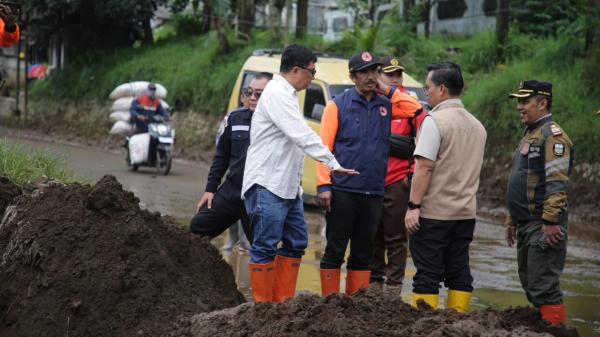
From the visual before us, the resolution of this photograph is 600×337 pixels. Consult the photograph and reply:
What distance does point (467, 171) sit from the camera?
6.91 meters

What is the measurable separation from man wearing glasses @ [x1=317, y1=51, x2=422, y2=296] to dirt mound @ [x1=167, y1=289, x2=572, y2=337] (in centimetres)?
173

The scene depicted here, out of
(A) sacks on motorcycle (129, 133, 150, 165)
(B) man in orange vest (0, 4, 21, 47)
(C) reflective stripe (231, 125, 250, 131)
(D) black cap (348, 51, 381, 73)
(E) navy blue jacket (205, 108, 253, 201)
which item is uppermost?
(B) man in orange vest (0, 4, 21, 47)

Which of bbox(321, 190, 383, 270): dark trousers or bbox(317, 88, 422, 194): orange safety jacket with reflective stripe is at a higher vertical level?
bbox(317, 88, 422, 194): orange safety jacket with reflective stripe

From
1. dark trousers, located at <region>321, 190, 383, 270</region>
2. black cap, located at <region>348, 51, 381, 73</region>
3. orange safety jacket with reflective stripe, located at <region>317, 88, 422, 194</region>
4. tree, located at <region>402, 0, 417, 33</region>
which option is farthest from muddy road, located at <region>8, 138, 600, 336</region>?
tree, located at <region>402, 0, 417, 33</region>

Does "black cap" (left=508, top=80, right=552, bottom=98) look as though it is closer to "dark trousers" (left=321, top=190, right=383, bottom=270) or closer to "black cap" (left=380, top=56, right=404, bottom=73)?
"dark trousers" (left=321, top=190, right=383, bottom=270)

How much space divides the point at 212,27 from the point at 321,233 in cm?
1857

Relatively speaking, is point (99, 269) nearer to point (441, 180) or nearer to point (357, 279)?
point (357, 279)

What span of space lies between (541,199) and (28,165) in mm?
4675

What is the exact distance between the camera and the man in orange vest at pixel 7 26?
9578 mm

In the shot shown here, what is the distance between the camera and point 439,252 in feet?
22.8

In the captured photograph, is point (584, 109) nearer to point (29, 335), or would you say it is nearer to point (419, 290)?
point (419, 290)

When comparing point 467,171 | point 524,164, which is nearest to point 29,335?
point 467,171

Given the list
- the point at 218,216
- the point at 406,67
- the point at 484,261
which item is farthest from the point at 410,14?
the point at 218,216

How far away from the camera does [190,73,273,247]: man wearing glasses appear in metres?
7.78
